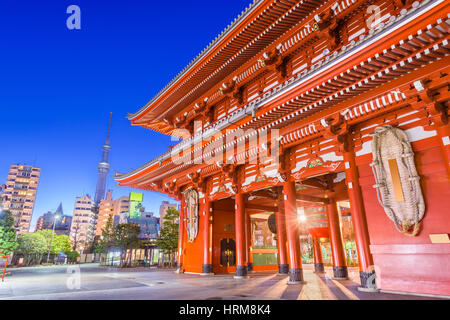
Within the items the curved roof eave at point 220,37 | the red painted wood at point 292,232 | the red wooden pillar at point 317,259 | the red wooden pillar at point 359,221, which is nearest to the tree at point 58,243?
the curved roof eave at point 220,37

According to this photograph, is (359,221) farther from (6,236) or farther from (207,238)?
(6,236)

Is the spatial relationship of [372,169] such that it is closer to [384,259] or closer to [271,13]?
[384,259]

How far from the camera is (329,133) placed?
946cm

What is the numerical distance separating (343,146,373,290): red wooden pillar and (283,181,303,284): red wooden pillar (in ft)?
9.01

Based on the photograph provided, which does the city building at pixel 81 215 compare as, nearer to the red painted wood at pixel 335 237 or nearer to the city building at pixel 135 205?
the city building at pixel 135 205

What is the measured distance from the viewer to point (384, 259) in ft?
25.9

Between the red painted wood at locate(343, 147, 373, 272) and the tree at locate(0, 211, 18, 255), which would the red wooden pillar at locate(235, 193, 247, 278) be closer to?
the red painted wood at locate(343, 147, 373, 272)

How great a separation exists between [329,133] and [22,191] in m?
102

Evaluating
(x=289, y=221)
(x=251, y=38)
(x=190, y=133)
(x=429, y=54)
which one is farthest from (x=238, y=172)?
(x=429, y=54)

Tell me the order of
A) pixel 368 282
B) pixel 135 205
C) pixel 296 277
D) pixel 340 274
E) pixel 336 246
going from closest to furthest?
1. pixel 368 282
2. pixel 296 277
3. pixel 340 274
4. pixel 336 246
5. pixel 135 205

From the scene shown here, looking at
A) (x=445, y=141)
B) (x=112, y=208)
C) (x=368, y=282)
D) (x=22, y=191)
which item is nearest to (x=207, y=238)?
(x=368, y=282)

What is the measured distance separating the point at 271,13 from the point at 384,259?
10674 mm

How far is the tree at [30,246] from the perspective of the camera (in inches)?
1590

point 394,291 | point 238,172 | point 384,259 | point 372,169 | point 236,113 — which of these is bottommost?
point 394,291
